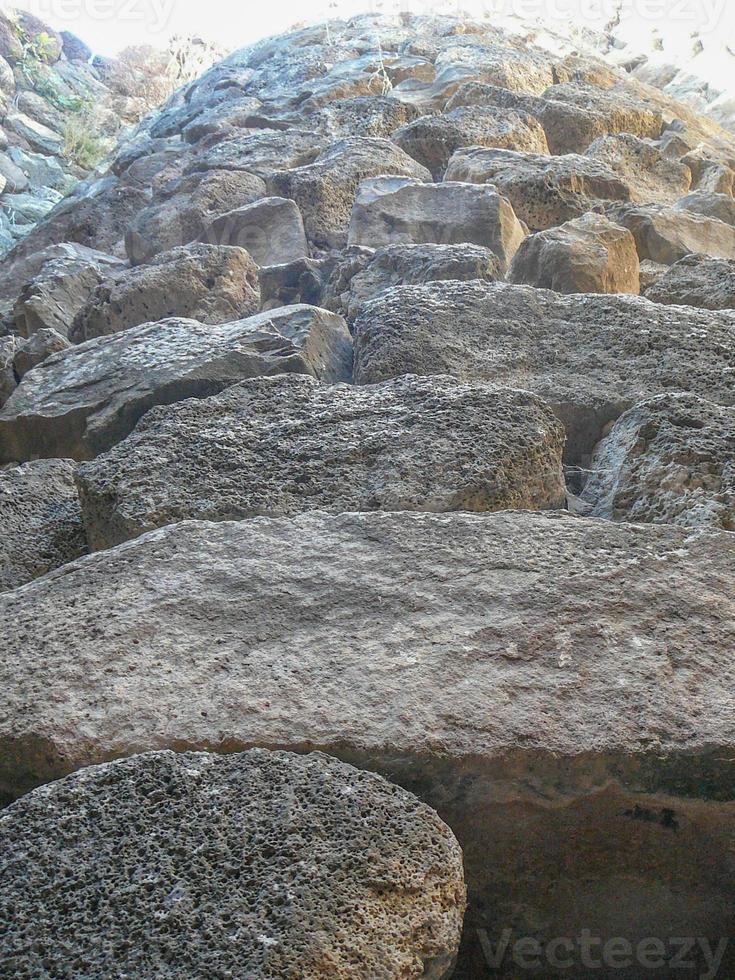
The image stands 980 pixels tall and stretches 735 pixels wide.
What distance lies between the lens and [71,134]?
9.59 meters

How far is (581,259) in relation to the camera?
301 cm

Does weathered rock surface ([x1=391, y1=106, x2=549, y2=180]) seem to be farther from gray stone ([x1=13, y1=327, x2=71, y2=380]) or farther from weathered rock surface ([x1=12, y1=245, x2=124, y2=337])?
gray stone ([x1=13, y1=327, x2=71, y2=380])

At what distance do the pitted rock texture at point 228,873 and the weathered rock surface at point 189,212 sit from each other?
351cm

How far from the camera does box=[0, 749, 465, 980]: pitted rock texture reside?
3.50 feet

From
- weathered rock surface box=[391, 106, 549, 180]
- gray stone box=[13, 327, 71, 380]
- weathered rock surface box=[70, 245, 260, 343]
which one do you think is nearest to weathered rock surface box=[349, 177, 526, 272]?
weathered rock surface box=[70, 245, 260, 343]

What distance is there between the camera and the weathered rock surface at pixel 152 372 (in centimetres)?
255

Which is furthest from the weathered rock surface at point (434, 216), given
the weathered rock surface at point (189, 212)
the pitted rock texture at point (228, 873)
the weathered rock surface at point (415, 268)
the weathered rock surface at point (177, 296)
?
the pitted rock texture at point (228, 873)

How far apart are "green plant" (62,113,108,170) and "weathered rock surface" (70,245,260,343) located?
20.8ft

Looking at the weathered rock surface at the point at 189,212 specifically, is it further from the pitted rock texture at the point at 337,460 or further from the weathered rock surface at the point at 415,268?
the pitted rock texture at the point at 337,460

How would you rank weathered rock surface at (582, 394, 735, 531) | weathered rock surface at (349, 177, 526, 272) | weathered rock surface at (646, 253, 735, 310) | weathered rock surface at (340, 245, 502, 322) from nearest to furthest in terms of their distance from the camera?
weathered rock surface at (582, 394, 735, 531), weathered rock surface at (646, 253, 735, 310), weathered rock surface at (340, 245, 502, 322), weathered rock surface at (349, 177, 526, 272)

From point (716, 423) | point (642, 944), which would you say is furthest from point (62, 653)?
point (716, 423)

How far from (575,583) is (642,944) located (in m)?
0.53

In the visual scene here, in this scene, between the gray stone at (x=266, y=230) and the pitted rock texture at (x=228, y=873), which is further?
the gray stone at (x=266, y=230)

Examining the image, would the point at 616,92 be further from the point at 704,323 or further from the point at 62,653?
the point at 62,653
